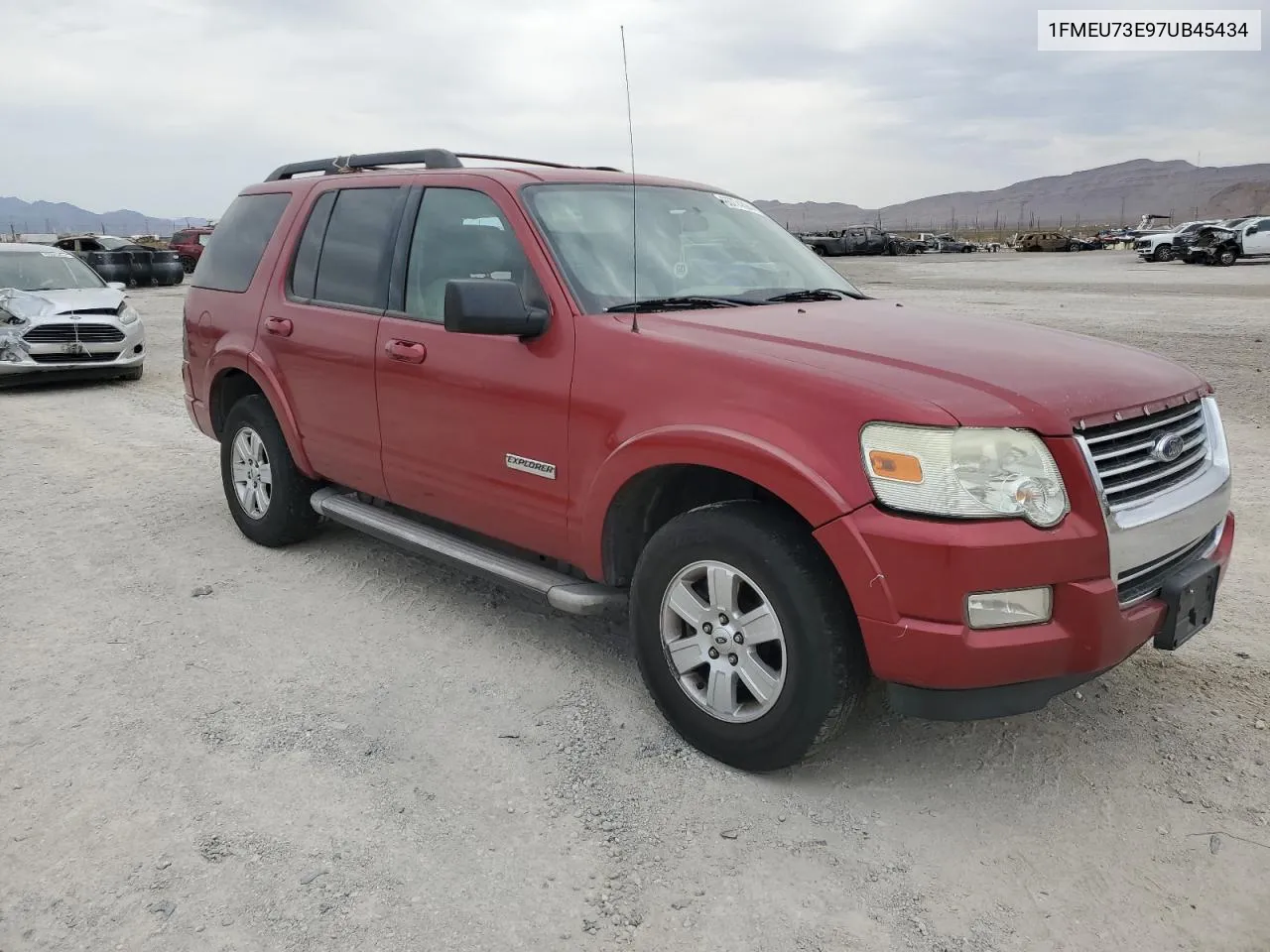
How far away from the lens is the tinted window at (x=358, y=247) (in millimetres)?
4438

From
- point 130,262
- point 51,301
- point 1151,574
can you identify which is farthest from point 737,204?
point 130,262

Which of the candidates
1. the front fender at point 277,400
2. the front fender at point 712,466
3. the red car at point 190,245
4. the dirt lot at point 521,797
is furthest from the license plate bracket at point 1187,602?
the red car at point 190,245

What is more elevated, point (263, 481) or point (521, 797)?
point (263, 481)

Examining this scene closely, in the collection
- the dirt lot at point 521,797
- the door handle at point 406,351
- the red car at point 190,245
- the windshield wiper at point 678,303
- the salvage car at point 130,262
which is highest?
the red car at point 190,245

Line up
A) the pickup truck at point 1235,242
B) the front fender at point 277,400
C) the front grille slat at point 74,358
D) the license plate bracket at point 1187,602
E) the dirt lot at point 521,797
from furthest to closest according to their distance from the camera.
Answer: the pickup truck at point 1235,242
the front grille slat at point 74,358
the front fender at point 277,400
the license plate bracket at point 1187,602
the dirt lot at point 521,797

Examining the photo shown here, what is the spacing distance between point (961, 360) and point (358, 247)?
2.81 m

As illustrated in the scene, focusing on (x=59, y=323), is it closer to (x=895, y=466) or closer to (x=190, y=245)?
(x=895, y=466)

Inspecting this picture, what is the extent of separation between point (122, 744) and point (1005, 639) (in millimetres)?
2820

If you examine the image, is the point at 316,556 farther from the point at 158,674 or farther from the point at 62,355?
the point at 62,355

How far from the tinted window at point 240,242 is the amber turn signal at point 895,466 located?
3696 millimetres

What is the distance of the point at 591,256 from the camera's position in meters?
3.76

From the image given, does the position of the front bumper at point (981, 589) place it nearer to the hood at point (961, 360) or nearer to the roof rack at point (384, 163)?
the hood at point (961, 360)

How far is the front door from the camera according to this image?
3.61 metres

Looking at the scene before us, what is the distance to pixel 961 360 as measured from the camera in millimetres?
2996
